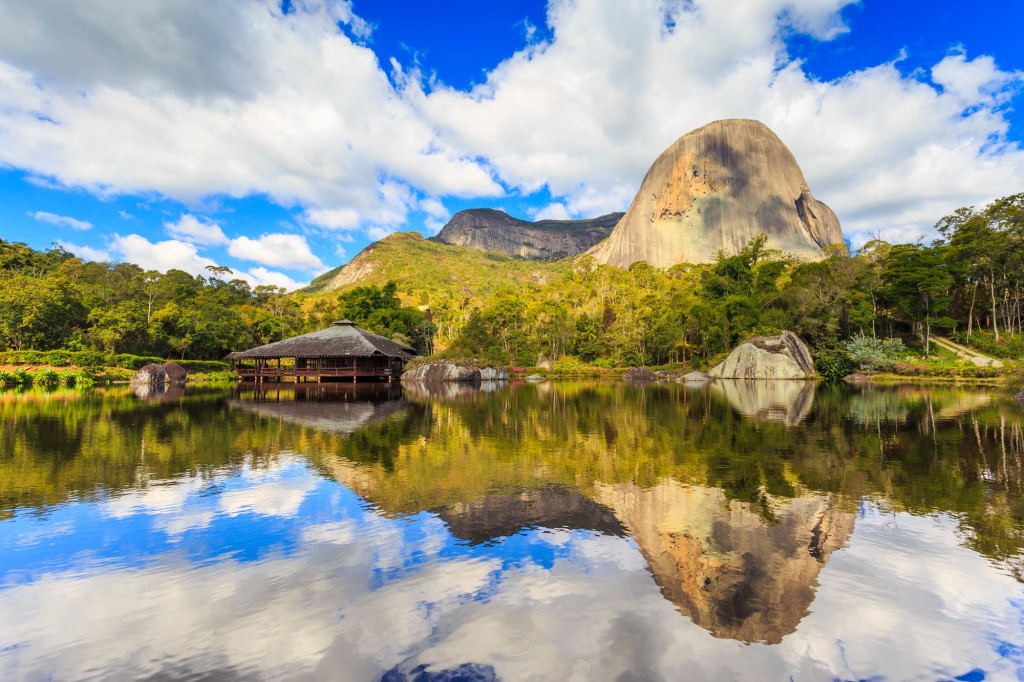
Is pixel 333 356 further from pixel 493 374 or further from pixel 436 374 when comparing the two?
pixel 493 374

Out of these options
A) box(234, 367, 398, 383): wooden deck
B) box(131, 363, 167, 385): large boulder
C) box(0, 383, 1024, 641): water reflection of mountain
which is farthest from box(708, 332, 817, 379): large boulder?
box(131, 363, 167, 385): large boulder

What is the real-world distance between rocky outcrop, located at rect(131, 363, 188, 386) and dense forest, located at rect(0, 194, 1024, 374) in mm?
7436

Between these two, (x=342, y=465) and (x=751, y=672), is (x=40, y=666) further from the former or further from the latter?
(x=342, y=465)

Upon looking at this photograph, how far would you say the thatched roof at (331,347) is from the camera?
1331 inches

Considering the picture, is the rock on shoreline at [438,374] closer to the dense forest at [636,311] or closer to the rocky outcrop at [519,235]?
the dense forest at [636,311]

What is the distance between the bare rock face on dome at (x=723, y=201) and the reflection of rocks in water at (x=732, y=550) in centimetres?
8585

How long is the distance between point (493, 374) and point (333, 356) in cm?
1298

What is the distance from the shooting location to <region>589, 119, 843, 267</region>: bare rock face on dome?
86.0 m

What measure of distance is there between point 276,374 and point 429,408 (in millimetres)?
24000

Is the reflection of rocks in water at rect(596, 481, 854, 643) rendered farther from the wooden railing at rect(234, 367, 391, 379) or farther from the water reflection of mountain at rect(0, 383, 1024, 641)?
the wooden railing at rect(234, 367, 391, 379)

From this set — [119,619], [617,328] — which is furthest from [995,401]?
[617,328]

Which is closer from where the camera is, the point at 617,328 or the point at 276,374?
the point at 276,374

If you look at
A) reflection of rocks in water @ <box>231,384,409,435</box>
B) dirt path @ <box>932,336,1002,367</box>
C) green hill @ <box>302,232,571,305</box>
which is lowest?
reflection of rocks in water @ <box>231,384,409,435</box>

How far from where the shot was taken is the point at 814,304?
38.5 meters
